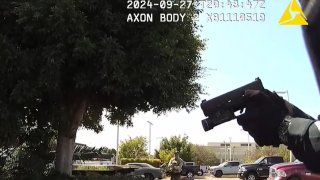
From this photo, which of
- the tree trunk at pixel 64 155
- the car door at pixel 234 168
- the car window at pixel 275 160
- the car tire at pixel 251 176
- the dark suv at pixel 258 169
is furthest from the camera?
the car door at pixel 234 168

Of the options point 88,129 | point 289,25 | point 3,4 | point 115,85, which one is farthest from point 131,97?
point 289,25

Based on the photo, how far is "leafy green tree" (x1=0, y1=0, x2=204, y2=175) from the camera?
384 inches

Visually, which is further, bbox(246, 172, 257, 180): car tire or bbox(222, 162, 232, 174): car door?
bbox(222, 162, 232, 174): car door

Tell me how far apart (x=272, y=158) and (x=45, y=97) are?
762 inches

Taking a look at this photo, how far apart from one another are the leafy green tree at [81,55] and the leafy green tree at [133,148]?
47.7 m

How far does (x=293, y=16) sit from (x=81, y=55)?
8.49 meters

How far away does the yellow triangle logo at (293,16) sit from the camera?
4.82 ft

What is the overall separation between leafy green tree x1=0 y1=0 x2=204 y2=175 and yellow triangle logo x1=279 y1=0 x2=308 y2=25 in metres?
8.04

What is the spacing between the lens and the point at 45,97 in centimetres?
1160

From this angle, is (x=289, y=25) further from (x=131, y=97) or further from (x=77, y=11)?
(x=131, y=97)

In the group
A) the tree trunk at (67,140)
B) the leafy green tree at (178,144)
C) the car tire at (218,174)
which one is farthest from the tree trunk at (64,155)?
the leafy green tree at (178,144)
